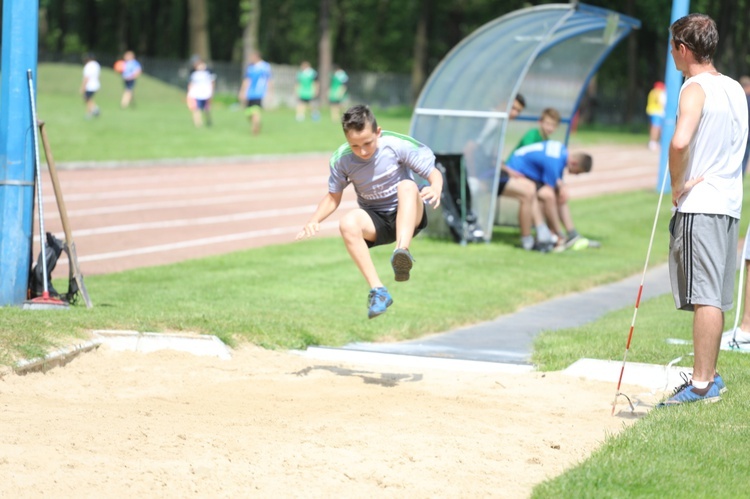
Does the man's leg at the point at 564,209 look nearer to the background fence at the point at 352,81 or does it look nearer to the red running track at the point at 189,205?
the red running track at the point at 189,205

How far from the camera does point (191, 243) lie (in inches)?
592

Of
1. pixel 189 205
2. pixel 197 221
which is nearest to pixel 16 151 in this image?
pixel 197 221

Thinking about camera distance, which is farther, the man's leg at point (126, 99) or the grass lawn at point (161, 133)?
the man's leg at point (126, 99)

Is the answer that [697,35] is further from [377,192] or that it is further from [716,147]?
[377,192]

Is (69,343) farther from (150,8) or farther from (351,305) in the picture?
(150,8)

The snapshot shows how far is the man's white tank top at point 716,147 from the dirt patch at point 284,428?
4.56ft

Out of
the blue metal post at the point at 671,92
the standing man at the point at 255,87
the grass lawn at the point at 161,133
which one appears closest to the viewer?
the blue metal post at the point at 671,92

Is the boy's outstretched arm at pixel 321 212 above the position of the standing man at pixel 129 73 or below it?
above

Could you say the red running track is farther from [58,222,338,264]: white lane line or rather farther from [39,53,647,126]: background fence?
[39,53,647,126]: background fence

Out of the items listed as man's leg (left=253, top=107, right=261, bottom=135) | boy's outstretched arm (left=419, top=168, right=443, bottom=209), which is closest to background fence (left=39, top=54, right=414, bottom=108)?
man's leg (left=253, top=107, right=261, bottom=135)

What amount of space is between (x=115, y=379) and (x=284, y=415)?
5.05ft

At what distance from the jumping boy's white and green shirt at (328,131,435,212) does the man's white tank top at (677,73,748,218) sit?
81.3 inches

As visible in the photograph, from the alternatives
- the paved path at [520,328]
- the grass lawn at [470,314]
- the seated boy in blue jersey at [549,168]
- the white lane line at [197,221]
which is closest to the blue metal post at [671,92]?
the grass lawn at [470,314]

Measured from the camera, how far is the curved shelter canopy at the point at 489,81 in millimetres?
15719
